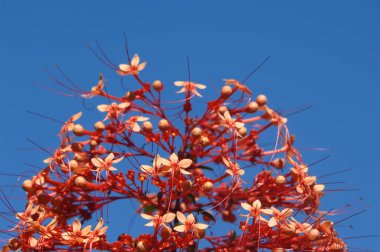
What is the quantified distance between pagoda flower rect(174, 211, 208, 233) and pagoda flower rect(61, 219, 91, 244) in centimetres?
86

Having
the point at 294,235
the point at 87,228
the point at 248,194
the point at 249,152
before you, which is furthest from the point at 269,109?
the point at 87,228

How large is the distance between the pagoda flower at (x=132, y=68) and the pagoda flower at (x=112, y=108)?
0.48m

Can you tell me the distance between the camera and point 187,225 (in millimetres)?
6430

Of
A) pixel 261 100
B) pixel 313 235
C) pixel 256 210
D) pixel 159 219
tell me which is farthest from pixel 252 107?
pixel 159 219

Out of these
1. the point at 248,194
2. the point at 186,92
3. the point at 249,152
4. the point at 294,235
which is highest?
the point at 186,92

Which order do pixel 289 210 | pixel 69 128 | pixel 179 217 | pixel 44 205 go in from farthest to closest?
pixel 69 128, pixel 44 205, pixel 289 210, pixel 179 217

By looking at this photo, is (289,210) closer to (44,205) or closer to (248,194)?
(248,194)

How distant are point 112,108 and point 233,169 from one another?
154 centimetres

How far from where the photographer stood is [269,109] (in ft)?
26.7

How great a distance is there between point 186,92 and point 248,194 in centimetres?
131

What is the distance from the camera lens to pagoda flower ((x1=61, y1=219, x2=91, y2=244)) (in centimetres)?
658

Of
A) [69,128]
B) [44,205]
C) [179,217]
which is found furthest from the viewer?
[69,128]

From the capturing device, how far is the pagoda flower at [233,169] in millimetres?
6898

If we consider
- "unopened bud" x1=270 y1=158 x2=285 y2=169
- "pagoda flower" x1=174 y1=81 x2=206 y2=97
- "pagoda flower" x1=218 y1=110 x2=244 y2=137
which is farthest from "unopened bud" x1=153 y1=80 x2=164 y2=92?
"unopened bud" x1=270 y1=158 x2=285 y2=169
